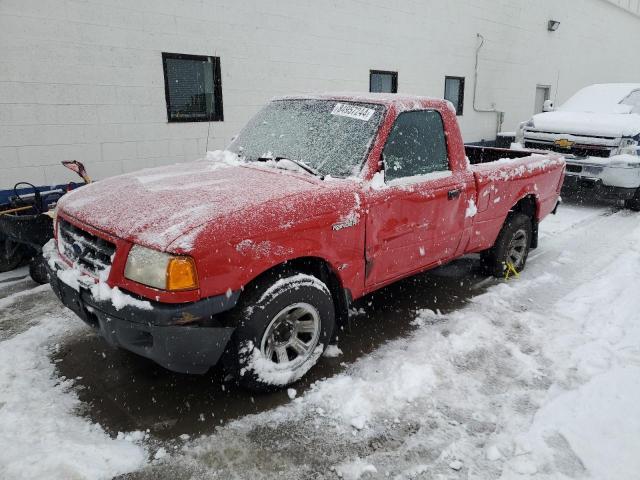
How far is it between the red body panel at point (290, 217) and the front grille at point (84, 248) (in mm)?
79

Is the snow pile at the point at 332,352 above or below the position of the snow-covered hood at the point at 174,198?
below

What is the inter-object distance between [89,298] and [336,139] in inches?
78.3

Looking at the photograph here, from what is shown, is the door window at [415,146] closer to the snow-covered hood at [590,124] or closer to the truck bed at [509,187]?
the truck bed at [509,187]

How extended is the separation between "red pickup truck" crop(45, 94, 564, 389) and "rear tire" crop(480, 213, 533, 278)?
0.67 meters

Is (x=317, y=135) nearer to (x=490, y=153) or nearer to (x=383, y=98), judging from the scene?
(x=383, y=98)

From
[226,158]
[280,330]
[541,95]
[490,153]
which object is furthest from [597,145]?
[541,95]

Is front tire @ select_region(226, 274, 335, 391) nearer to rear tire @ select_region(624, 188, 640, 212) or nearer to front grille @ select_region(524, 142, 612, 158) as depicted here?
front grille @ select_region(524, 142, 612, 158)

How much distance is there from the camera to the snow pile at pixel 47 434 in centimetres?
240

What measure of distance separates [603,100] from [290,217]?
31.7 ft

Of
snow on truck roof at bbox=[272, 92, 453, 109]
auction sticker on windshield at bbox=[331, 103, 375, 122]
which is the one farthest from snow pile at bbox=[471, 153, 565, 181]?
auction sticker on windshield at bbox=[331, 103, 375, 122]

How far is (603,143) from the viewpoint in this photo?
307 inches

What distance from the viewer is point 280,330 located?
299 cm

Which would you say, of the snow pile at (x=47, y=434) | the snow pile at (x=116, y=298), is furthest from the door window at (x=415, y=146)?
the snow pile at (x=47, y=434)

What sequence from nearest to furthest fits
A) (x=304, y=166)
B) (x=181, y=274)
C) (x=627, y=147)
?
1. (x=181, y=274)
2. (x=304, y=166)
3. (x=627, y=147)
